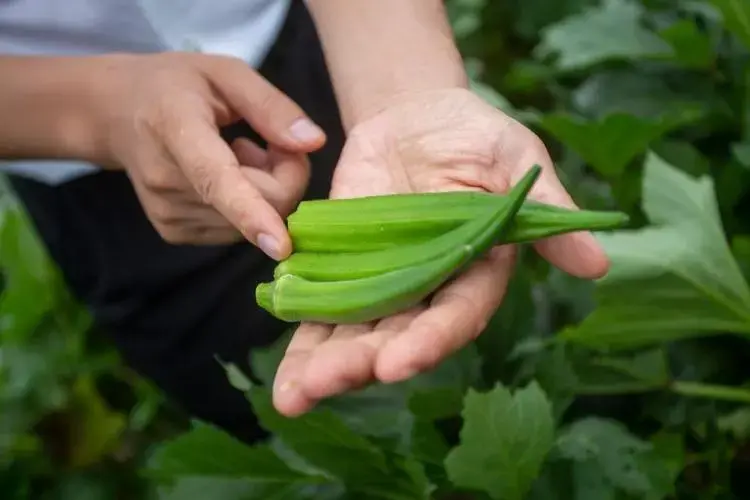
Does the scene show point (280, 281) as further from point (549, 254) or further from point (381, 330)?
point (549, 254)

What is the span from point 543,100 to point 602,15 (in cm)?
45

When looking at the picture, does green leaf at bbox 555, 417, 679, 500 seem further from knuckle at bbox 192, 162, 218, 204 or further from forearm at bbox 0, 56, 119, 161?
forearm at bbox 0, 56, 119, 161

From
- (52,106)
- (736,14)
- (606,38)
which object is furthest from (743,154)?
(52,106)

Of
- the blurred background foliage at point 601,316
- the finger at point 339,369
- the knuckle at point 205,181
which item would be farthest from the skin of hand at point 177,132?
the blurred background foliage at point 601,316

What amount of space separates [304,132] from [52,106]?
0.92 ft

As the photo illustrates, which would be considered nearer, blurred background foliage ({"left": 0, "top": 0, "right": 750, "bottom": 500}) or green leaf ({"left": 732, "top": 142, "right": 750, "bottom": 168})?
blurred background foliage ({"left": 0, "top": 0, "right": 750, "bottom": 500})

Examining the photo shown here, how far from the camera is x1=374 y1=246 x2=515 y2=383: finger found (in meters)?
0.71

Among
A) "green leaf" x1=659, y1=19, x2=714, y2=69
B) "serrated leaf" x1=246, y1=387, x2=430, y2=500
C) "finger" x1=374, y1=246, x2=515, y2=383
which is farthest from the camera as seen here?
"green leaf" x1=659, y1=19, x2=714, y2=69

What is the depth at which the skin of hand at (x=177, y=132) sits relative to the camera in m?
0.84

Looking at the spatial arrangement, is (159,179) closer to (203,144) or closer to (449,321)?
(203,144)

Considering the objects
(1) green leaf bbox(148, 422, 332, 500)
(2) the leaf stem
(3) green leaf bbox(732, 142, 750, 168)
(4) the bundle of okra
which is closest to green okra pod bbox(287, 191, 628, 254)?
(4) the bundle of okra

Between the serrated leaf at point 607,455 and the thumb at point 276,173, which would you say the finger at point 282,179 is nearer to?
the thumb at point 276,173

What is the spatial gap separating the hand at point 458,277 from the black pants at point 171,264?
0.28 metres

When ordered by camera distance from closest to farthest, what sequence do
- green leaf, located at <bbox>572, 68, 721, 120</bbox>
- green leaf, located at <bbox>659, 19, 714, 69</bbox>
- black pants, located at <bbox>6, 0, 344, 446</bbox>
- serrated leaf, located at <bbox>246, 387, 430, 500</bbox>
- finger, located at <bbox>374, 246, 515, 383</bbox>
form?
finger, located at <bbox>374, 246, 515, 383</bbox> < serrated leaf, located at <bbox>246, 387, 430, 500</bbox> < black pants, located at <bbox>6, 0, 344, 446</bbox> < green leaf, located at <bbox>659, 19, 714, 69</bbox> < green leaf, located at <bbox>572, 68, 721, 120</bbox>
